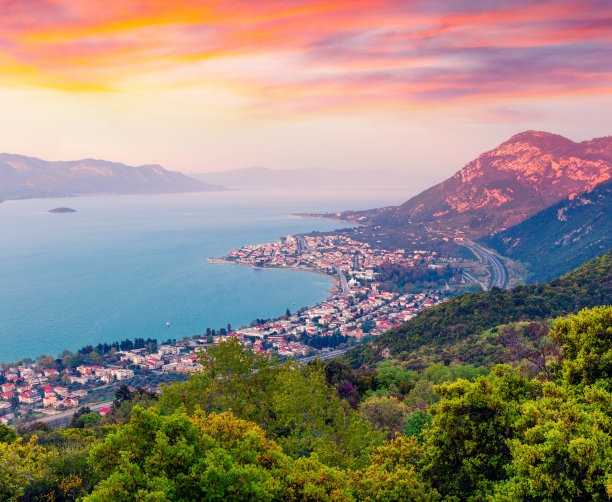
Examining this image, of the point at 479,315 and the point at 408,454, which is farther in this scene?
the point at 479,315

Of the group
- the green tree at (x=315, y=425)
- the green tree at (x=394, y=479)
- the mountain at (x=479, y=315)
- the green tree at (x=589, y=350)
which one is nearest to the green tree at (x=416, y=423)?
the green tree at (x=315, y=425)

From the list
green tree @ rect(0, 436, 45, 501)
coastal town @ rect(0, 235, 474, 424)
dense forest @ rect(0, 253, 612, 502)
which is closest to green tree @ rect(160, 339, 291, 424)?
dense forest @ rect(0, 253, 612, 502)

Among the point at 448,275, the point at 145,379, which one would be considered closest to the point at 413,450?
the point at 145,379

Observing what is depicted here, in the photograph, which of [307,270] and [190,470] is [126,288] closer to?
[307,270]

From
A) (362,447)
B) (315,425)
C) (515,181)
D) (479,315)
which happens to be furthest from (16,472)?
(515,181)

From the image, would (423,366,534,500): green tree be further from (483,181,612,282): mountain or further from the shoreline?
(483,181,612,282): mountain

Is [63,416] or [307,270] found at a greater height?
[307,270]

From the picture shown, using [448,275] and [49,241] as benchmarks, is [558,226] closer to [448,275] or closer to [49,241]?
[448,275]
